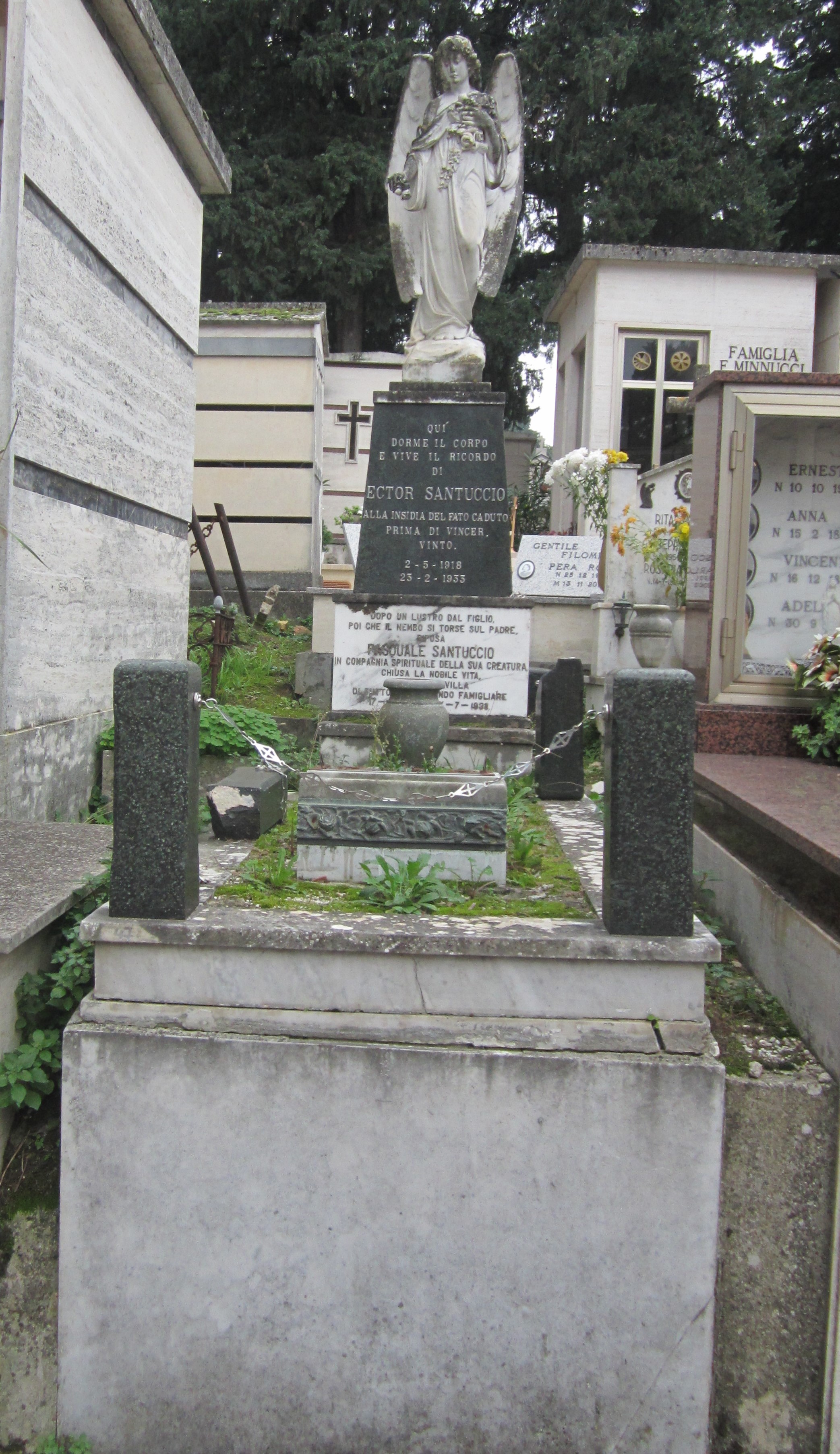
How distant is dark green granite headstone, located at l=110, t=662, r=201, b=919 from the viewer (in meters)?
2.81

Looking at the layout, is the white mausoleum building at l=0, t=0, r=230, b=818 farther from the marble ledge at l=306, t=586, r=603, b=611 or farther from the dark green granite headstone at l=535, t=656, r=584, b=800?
the dark green granite headstone at l=535, t=656, r=584, b=800

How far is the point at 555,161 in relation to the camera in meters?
16.8

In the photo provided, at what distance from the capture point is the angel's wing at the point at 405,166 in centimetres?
689

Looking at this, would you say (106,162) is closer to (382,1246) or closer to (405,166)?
(405,166)

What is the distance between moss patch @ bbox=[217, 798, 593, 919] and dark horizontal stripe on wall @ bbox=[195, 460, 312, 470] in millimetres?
8747

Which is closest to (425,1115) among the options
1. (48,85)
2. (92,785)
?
(92,785)

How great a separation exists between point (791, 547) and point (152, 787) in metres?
3.67

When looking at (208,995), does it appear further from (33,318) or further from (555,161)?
(555,161)

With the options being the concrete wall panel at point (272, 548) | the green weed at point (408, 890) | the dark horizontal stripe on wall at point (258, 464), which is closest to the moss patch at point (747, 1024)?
the green weed at point (408, 890)

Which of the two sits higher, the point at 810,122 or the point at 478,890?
the point at 810,122

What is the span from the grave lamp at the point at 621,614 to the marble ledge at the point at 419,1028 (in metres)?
5.46

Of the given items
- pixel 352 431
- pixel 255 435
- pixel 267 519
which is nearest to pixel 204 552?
pixel 267 519

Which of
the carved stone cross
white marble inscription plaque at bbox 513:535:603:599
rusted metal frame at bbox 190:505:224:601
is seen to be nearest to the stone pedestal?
rusted metal frame at bbox 190:505:224:601

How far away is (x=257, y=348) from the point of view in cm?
1212
